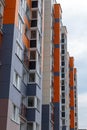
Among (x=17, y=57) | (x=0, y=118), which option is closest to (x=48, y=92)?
(x=17, y=57)

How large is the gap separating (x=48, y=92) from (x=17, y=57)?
19451 mm

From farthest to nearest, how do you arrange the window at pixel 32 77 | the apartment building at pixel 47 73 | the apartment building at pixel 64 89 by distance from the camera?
1. the apartment building at pixel 64 89
2. the apartment building at pixel 47 73
3. the window at pixel 32 77

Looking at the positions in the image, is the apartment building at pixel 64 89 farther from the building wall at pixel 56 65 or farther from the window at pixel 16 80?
the window at pixel 16 80

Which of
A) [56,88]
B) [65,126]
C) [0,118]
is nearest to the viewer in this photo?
[0,118]

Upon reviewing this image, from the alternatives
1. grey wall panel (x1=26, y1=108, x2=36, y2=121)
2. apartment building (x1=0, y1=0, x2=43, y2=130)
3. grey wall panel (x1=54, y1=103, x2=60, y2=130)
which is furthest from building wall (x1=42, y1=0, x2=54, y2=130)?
grey wall panel (x1=26, y1=108, x2=36, y2=121)

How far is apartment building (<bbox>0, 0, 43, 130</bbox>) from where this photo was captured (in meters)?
30.9

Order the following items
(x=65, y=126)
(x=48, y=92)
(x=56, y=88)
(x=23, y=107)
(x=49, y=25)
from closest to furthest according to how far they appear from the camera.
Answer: (x=23, y=107) < (x=48, y=92) < (x=49, y=25) < (x=56, y=88) < (x=65, y=126)

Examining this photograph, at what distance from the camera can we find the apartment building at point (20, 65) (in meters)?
30.9

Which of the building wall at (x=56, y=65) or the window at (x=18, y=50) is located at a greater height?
the building wall at (x=56, y=65)

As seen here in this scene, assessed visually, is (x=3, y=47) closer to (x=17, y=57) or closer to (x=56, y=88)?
(x=17, y=57)

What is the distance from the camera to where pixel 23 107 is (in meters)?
37.7

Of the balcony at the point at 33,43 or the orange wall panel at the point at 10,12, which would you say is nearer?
the orange wall panel at the point at 10,12

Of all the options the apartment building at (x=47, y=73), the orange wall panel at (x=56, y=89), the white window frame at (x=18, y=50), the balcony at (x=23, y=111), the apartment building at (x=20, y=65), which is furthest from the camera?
the orange wall panel at (x=56, y=89)

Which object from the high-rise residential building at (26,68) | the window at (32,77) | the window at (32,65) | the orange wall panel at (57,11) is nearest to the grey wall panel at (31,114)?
the high-rise residential building at (26,68)
